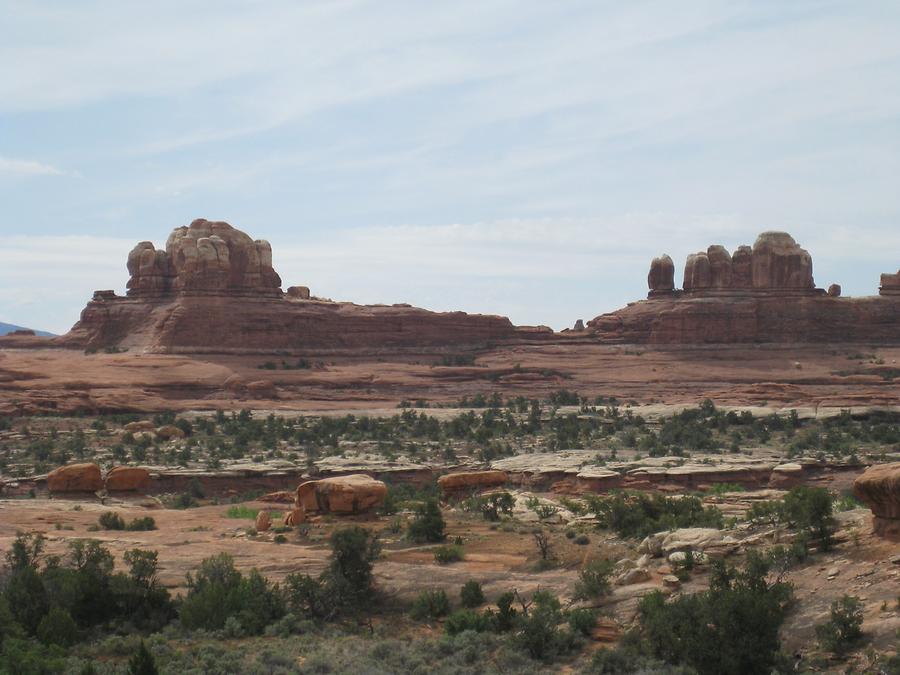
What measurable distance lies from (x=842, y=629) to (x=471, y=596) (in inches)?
232

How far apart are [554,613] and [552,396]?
169ft

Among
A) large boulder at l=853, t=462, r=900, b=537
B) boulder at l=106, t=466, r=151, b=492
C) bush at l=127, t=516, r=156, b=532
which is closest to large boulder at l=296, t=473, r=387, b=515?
bush at l=127, t=516, r=156, b=532

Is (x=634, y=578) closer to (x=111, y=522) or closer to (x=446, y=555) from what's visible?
(x=446, y=555)

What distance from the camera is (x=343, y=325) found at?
77.6m

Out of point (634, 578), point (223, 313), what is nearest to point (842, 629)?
point (634, 578)

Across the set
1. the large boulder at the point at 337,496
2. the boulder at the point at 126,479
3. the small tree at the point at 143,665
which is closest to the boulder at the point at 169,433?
the boulder at the point at 126,479

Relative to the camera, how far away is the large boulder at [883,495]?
53.4 ft

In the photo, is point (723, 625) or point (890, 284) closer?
point (723, 625)

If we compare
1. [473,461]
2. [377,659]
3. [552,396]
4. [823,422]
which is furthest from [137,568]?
[552,396]

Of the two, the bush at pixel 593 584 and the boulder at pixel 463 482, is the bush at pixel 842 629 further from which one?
the boulder at pixel 463 482

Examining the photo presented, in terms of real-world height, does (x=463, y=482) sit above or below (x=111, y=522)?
above

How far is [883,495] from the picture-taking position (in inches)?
650

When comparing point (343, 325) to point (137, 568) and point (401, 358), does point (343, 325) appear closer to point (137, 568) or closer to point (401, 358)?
point (401, 358)

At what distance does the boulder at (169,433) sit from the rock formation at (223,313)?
1970 cm
